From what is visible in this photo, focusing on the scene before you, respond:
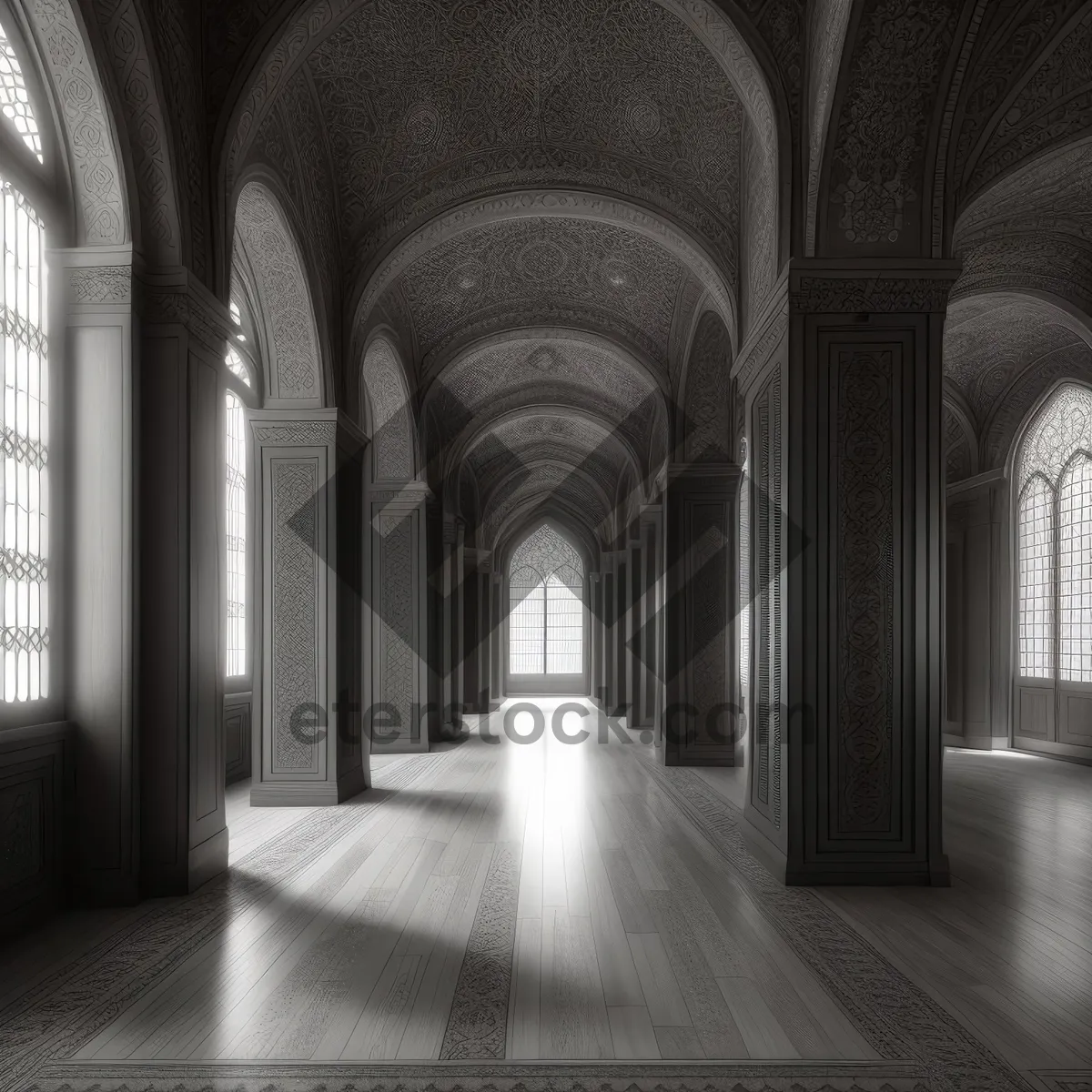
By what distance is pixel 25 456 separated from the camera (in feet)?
17.0

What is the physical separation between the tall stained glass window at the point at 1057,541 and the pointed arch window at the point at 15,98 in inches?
522

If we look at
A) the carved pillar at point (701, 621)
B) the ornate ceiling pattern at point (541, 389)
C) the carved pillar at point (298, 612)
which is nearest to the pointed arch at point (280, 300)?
the carved pillar at point (298, 612)

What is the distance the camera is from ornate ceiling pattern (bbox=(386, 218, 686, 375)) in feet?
36.0

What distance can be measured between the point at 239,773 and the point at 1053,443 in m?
12.4

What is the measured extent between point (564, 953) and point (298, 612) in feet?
16.7

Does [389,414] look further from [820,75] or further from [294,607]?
[820,75]

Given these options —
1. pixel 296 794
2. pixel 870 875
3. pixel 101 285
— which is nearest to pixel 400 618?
pixel 296 794

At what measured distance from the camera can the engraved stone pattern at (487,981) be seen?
3594mm

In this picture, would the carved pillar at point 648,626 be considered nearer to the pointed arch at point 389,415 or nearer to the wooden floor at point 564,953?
the pointed arch at point 389,415

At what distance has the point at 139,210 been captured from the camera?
18.4 ft

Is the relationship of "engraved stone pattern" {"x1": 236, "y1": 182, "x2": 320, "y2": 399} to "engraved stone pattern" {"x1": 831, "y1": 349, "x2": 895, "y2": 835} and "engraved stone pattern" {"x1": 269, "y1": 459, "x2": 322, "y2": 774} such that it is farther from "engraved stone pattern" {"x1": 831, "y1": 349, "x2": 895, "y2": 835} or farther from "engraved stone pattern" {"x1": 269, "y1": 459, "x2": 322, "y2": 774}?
"engraved stone pattern" {"x1": 831, "y1": 349, "x2": 895, "y2": 835}

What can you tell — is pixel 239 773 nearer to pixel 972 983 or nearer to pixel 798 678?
pixel 798 678

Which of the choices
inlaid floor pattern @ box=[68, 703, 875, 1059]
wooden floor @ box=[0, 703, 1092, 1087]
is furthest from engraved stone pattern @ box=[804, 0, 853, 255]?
inlaid floor pattern @ box=[68, 703, 875, 1059]

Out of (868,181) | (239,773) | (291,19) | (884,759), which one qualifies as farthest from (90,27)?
(239,773)
